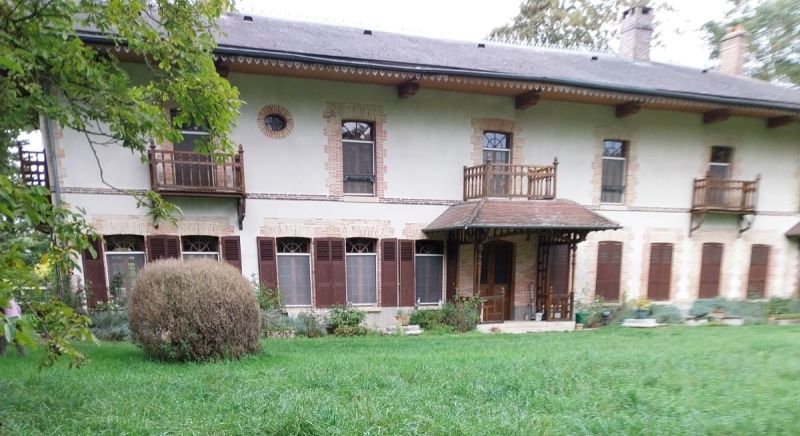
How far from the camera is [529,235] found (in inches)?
435

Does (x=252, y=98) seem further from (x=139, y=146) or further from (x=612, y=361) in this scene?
(x=612, y=361)

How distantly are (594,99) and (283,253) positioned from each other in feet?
32.2

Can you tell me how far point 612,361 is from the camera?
517 centimetres

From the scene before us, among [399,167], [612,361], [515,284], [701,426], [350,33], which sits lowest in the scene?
[515,284]

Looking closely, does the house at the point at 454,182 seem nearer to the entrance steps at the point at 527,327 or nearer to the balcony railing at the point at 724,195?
the balcony railing at the point at 724,195

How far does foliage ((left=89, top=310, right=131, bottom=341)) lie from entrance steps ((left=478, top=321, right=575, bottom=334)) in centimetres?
809

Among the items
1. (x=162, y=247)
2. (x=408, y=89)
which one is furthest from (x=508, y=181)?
(x=162, y=247)

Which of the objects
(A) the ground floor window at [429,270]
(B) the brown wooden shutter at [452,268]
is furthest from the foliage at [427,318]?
(B) the brown wooden shutter at [452,268]

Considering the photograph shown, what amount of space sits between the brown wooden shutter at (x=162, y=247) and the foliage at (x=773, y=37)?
27.2 meters

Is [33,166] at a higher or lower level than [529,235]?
higher

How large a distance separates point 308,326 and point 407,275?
292cm

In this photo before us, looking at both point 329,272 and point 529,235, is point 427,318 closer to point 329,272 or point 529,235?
point 329,272

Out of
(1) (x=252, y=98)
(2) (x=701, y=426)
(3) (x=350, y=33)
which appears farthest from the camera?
(3) (x=350, y=33)

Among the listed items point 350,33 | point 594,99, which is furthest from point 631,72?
point 350,33
